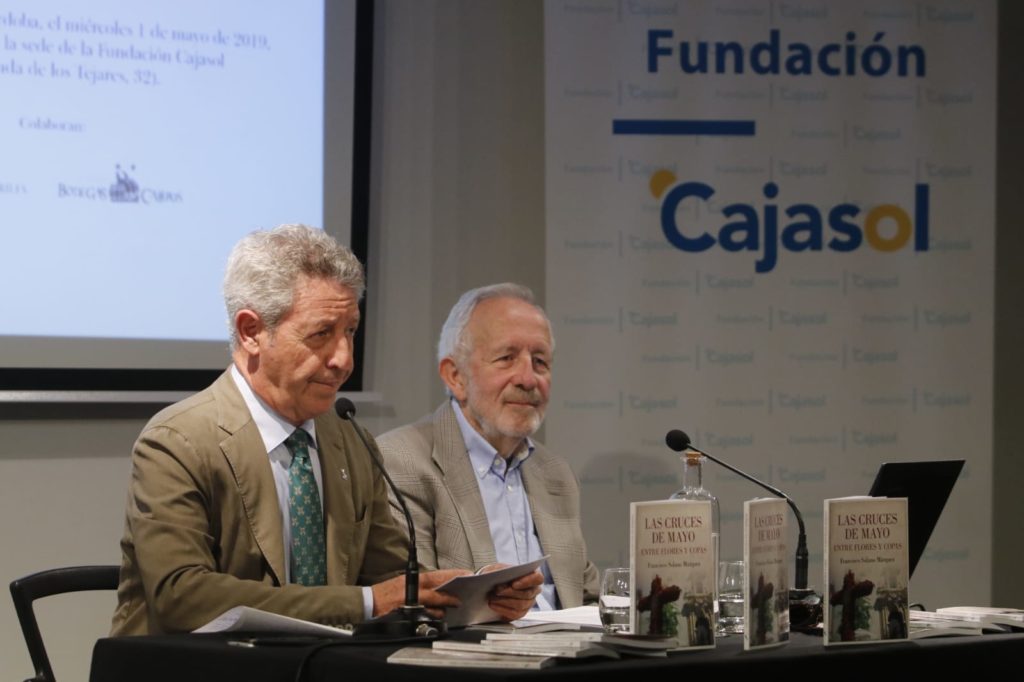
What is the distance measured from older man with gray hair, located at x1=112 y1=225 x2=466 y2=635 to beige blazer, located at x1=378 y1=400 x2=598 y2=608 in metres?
0.41

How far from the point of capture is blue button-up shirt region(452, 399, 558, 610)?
3672 mm

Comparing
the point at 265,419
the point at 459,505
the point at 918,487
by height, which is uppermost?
the point at 265,419

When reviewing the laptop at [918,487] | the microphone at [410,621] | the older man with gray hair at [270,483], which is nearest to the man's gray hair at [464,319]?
the older man with gray hair at [270,483]

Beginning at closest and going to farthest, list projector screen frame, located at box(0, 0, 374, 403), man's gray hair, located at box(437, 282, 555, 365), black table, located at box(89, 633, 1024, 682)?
black table, located at box(89, 633, 1024, 682)
man's gray hair, located at box(437, 282, 555, 365)
projector screen frame, located at box(0, 0, 374, 403)

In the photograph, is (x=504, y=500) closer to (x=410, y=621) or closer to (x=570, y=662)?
(x=410, y=621)

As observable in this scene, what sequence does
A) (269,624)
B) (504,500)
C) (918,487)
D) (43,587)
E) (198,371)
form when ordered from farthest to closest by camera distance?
(198,371), (504,500), (43,587), (918,487), (269,624)

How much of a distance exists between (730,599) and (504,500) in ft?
4.08

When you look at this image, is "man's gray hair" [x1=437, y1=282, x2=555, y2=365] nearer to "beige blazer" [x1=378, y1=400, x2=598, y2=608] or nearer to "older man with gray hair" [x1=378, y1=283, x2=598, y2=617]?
"older man with gray hair" [x1=378, y1=283, x2=598, y2=617]

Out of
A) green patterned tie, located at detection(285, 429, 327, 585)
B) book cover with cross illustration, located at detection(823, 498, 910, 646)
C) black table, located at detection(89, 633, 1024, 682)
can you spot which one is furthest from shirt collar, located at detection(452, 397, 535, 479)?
book cover with cross illustration, located at detection(823, 498, 910, 646)

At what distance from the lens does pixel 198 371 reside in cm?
452

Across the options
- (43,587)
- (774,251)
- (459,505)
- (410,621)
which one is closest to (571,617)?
(410,621)

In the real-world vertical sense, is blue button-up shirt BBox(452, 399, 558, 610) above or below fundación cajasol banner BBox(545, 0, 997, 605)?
below

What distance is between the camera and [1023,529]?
18.6ft

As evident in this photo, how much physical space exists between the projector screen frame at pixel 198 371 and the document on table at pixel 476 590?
6.92ft
